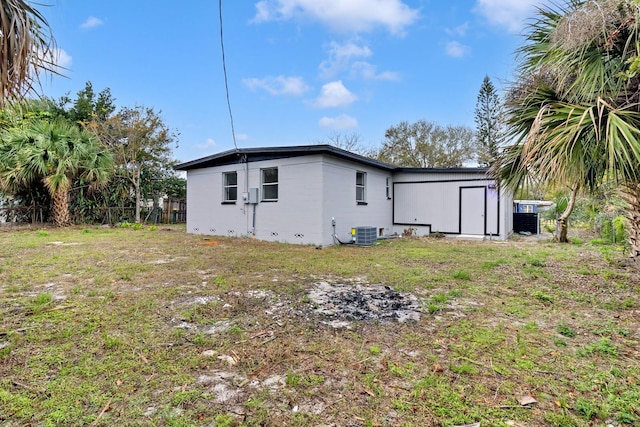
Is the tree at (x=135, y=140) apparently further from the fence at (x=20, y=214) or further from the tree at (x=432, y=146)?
the tree at (x=432, y=146)

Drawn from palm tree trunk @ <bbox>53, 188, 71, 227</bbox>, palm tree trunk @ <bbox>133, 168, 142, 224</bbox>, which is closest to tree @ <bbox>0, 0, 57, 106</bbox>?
palm tree trunk @ <bbox>53, 188, 71, 227</bbox>

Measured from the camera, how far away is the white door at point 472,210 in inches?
433

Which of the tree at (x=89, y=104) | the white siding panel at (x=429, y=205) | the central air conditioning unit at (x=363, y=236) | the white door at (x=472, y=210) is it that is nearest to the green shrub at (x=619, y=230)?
the white door at (x=472, y=210)

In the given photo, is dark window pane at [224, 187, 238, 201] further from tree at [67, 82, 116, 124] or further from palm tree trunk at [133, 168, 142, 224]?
tree at [67, 82, 116, 124]

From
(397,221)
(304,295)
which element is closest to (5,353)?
(304,295)

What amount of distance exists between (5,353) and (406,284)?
4.22 m

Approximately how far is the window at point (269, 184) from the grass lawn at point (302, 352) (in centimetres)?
503

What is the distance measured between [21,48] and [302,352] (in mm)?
3078

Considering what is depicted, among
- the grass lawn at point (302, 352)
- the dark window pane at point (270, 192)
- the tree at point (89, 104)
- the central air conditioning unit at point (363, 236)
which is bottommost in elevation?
the grass lawn at point (302, 352)

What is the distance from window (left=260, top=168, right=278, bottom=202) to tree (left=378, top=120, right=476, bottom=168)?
13.9m

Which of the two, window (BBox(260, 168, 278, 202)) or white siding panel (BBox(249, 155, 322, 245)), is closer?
white siding panel (BBox(249, 155, 322, 245))

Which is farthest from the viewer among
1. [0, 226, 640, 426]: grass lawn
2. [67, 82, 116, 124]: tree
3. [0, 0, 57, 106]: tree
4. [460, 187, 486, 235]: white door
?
[67, 82, 116, 124]: tree

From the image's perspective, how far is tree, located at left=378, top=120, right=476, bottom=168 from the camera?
70.7ft

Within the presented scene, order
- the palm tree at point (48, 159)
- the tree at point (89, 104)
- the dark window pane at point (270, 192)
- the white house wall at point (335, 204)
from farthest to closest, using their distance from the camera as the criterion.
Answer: the tree at point (89, 104)
the palm tree at point (48, 159)
the dark window pane at point (270, 192)
the white house wall at point (335, 204)
